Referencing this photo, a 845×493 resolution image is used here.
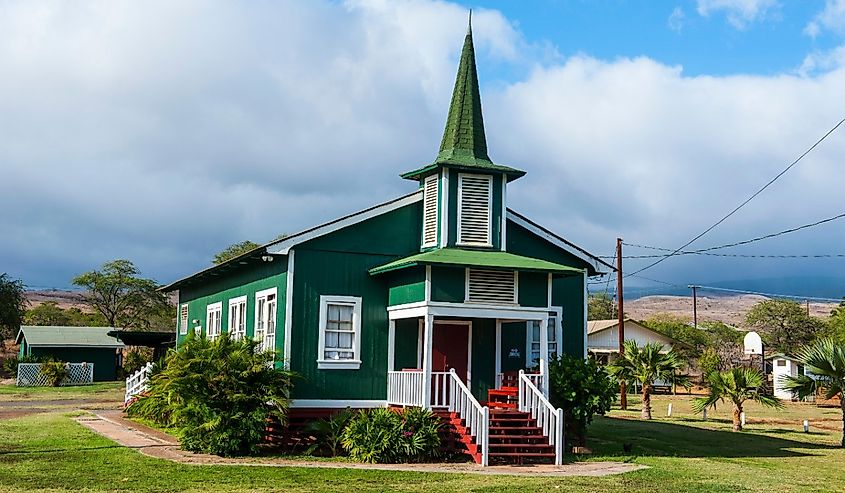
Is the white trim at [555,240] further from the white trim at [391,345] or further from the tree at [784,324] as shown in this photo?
the tree at [784,324]

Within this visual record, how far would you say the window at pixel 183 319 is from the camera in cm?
3300

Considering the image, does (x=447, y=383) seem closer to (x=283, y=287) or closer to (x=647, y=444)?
(x=283, y=287)

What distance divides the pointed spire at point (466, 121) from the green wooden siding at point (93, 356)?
38.2m

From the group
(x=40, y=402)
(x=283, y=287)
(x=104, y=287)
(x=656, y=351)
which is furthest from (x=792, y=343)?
(x=283, y=287)

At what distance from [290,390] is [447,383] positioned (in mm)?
3675

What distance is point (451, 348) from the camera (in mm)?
22500

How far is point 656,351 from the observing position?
3491 centimetres

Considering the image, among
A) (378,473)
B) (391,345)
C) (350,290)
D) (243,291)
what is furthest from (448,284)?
(243,291)

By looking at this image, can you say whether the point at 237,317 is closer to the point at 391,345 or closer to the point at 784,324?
the point at 391,345

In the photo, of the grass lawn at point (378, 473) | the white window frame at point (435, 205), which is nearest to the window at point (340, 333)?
the white window frame at point (435, 205)

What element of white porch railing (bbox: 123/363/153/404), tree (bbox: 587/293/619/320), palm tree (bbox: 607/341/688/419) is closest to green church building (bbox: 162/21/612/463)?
white porch railing (bbox: 123/363/153/404)

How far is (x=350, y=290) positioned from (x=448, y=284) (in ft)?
8.95

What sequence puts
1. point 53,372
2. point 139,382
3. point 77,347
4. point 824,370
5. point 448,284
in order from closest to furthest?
point 448,284, point 824,370, point 139,382, point 53,372, point 77,347

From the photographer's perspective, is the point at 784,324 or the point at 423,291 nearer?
the point at 423,291
